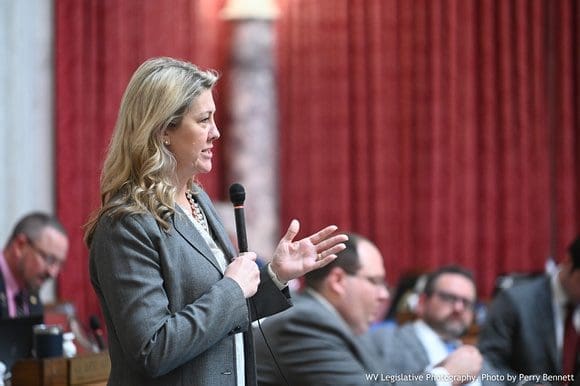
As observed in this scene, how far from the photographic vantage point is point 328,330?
356cm

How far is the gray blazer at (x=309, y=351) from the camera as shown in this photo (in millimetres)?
3482

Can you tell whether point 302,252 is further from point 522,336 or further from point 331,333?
point 522,336

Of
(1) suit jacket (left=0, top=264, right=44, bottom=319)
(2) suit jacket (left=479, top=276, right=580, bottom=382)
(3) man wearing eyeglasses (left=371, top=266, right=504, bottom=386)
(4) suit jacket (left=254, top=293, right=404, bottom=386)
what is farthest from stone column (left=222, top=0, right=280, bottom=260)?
(4) suit jacket (left=254, top=293, right=404, bottom=386)

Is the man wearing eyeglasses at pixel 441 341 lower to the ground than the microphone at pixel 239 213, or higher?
lower

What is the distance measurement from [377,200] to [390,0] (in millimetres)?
1573

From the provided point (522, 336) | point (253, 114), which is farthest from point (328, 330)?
point (253, 114)

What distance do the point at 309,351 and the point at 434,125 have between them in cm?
533

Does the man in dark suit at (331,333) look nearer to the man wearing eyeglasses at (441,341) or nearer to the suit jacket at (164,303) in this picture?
the man wearing eyeglasses at (441,341)

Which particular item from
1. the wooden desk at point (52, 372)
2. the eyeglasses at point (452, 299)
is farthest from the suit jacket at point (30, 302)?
the eyeglasses at point (452, 299)

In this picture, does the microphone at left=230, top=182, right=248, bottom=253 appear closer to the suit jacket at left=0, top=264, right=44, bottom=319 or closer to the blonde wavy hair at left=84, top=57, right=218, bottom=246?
the blonde wavy hair at left=84, top=57, right=218, bottom=246

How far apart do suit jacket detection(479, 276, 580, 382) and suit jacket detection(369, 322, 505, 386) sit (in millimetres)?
333

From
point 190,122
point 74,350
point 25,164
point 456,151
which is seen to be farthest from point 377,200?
point 190,122

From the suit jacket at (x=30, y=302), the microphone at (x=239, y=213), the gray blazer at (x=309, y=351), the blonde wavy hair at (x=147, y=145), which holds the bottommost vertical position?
the suit jacket at (x=30, y=302)

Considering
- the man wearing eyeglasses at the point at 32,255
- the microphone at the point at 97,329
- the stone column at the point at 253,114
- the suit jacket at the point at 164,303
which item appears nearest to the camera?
the suit jacket at the point at 164,303
